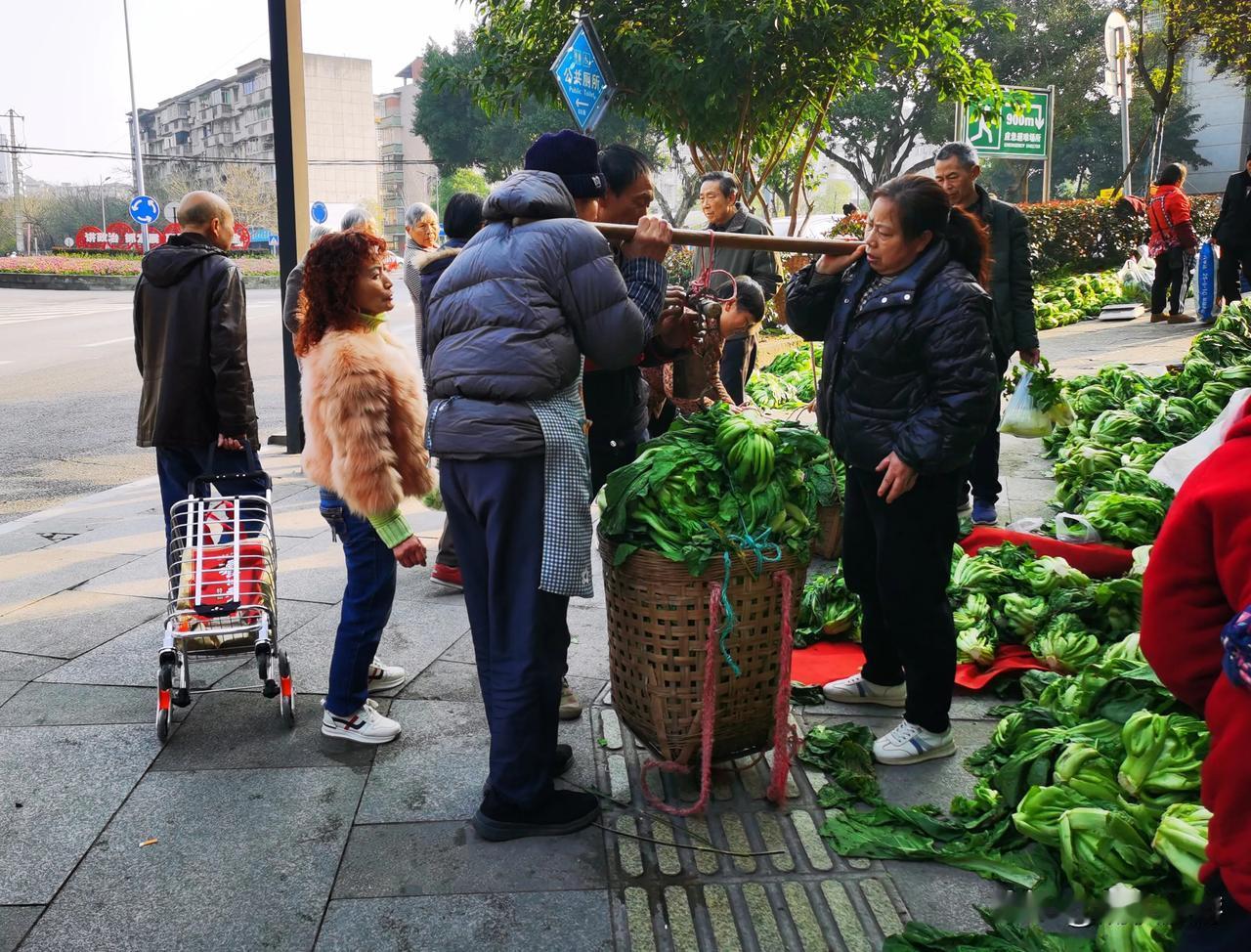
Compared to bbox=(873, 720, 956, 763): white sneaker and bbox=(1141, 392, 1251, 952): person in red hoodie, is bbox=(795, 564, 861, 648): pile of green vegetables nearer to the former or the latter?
bbox=(873, 720, 956, 763): white sneaker

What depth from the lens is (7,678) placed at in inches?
178

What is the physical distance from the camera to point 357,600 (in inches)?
150

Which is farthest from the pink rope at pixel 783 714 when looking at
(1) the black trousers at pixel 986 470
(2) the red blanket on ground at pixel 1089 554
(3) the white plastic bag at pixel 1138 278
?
(3) the white plastic bag at pixel 1138 278

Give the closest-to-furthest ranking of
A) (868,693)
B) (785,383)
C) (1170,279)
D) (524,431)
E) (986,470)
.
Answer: (524,431) → (868,693) → (986,470) → (785,383) → (1170,279)

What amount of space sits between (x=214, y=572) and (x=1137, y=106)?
49912 millimetres

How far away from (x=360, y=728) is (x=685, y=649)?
4.58 ft

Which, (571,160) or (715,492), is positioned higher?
(571,160)

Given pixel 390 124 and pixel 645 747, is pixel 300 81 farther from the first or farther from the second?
pixel 390 124

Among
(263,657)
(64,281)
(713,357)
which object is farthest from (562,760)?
(64,281)

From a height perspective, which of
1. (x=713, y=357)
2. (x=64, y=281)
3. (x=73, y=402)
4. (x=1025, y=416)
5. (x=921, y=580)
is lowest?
(x=73, y=402)

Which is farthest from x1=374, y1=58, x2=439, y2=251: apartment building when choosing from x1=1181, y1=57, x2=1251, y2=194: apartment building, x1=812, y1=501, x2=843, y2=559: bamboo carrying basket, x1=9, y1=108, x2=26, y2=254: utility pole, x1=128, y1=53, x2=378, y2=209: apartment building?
x1=812, y1=501, x2=843, y2=559: bamboo carrying basket

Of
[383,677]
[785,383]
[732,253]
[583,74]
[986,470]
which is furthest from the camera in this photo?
[785,383]

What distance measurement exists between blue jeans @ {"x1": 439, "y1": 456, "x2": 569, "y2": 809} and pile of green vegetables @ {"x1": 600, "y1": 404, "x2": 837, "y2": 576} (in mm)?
295

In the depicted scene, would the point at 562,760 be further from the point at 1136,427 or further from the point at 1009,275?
the point at 1136,427
